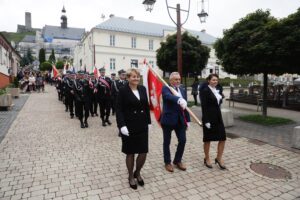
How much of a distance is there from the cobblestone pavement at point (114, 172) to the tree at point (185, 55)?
29.8 ft

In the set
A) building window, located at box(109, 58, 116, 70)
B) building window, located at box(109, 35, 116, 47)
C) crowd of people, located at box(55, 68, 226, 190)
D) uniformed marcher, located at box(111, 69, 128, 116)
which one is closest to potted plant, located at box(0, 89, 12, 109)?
uniformed marcher, located at box(111, 69, 128, 116)

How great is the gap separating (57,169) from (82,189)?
1094 mm

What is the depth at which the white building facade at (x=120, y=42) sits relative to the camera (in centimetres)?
3844

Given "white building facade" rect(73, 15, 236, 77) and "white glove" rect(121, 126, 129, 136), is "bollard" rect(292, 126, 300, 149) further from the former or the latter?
"white building facade" rect(73, 15, 236, 77)

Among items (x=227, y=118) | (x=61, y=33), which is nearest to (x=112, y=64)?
(x=227, y=118)

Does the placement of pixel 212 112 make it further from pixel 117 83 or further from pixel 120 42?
pixel 120 42

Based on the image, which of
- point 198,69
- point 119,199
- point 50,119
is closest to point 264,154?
point 119,199

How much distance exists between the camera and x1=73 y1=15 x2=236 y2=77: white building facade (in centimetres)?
3844

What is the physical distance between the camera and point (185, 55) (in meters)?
15.8

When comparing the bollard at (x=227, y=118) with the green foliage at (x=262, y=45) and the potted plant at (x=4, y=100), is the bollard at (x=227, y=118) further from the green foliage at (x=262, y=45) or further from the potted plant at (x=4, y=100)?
the potted plant at (x=4, y=100)

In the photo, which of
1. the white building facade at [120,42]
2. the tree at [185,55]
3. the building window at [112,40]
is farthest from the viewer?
the building window at [112,40]

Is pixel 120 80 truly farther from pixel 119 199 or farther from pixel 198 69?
pixel 198 69

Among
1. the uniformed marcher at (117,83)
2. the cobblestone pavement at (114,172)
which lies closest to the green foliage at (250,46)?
the cobblestone pavement at (114,172)

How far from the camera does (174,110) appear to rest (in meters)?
4.78
